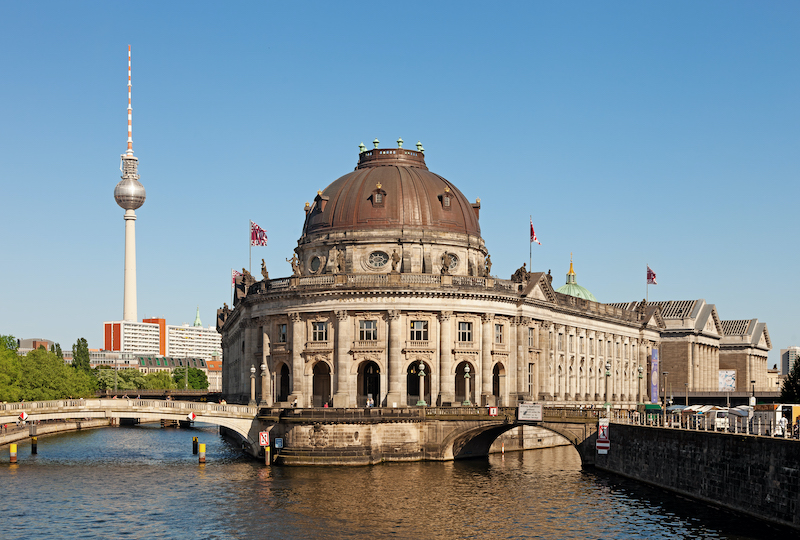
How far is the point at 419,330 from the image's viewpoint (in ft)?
335

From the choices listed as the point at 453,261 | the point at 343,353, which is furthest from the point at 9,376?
the point at 453,261

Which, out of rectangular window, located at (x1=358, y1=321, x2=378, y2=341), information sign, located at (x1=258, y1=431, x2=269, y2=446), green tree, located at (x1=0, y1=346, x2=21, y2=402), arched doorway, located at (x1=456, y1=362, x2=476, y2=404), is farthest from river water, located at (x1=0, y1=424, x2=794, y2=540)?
green tree, located at (x1=0, y1=346, x2=21, y2=402)

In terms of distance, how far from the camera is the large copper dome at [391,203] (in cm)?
11119

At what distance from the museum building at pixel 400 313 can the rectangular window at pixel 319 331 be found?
0.34 feet

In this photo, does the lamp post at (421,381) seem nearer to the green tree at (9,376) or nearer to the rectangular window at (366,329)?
the rectangular window at (366,329)

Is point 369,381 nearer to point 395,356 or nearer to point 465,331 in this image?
point 395,356

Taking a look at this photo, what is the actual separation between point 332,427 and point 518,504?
851 inches

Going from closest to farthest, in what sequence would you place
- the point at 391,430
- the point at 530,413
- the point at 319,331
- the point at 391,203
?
1. the point at 530,413
2. the point at 391,430
3. the point at 319,331
4. the point at 391,203

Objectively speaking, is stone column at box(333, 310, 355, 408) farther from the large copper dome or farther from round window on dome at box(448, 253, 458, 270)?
round window on dome at box(448, 253, 458, 270)

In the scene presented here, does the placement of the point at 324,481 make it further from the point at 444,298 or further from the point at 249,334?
the point at 249,334

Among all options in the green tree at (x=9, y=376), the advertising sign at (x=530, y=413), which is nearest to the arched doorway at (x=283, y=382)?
the advertising sign at (x=530, y=413)

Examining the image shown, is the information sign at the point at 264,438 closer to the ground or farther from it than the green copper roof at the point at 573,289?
closer to the ground

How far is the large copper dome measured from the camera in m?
111

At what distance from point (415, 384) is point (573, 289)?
228ft
